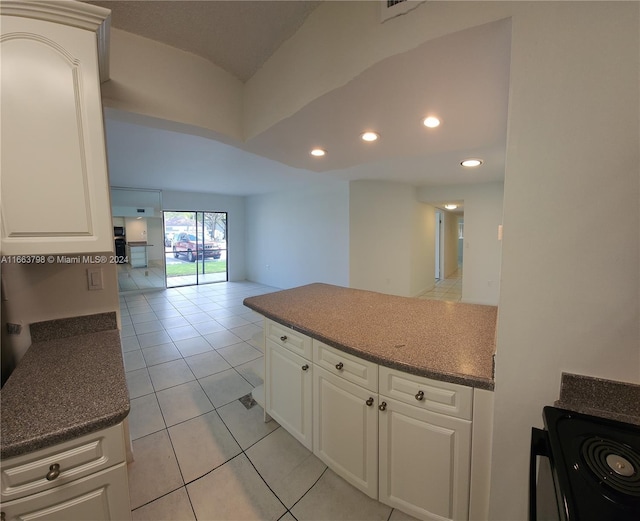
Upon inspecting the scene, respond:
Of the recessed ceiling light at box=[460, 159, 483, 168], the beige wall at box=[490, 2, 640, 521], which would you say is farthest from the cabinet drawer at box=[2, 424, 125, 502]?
the recessed ceiling light at box=[460, 159, 483, 168]

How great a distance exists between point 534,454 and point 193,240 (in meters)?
8.12

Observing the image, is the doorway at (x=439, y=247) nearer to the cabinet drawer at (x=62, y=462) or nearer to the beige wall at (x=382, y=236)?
the beige wall at (x=382, y=236)

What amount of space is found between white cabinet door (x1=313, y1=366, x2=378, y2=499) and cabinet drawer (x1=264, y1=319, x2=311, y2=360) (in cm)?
13

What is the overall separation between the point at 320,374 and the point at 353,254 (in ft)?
12.9

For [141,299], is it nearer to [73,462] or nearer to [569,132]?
[73,462]

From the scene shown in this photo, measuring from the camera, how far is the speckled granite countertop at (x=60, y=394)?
821 millimetres

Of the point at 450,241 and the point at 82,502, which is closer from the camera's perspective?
the point at 82,502

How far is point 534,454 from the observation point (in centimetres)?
87

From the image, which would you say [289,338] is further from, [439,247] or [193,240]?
[439,247]

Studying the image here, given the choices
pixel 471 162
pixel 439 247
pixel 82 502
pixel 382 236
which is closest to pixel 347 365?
pixel 82 502

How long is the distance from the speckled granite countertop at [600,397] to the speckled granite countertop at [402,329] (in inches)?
8.9

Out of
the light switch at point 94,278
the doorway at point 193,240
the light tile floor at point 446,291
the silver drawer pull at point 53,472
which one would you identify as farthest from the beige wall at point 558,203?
the doorway at point 193,240

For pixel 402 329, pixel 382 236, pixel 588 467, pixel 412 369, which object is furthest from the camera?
pixel 382 236

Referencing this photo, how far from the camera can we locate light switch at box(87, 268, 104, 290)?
1545 millimetres
